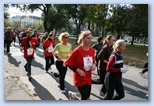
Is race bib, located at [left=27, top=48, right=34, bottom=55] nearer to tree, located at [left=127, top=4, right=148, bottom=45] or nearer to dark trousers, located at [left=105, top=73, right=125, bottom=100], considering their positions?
dark trousers, located at [left=105, top=73, right=125, bottom=100]

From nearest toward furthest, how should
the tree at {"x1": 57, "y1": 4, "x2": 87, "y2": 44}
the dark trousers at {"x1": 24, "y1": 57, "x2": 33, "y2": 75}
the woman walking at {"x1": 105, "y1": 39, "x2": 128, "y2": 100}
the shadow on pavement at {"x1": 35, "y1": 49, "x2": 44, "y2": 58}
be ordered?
the woman walking at {"x1": 105, "y1": 39, "x2": 128, "y2": 100} < the tree at {"x1": 57, "y1": 4, "x2": 87, "y2": 44} < the dark trousers at {"x1": 24, "y1": 57, "x2": 33, "y2": 75} < the shadow on pavement at {"x1": 35, "y1": 49, "x2": 44, "y2": 58}

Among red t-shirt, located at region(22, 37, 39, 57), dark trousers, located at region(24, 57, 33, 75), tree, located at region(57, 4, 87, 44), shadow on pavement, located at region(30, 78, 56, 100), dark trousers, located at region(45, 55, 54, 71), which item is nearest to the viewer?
shadow on pavement, located at region(30, 78, 56, 100)

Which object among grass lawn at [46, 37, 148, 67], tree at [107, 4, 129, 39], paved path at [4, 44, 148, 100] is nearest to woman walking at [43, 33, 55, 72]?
paved path at [4, 44, 148, 100]

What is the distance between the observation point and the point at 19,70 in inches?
158

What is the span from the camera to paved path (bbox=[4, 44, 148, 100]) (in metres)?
A: 3.69

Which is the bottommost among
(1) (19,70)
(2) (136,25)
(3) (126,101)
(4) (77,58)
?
(3) (126,101)

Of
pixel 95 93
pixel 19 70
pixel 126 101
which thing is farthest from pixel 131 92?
pixel 19 70

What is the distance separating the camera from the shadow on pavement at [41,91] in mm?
3656

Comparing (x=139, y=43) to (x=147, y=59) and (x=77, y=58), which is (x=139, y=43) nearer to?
(x=147, y=59)

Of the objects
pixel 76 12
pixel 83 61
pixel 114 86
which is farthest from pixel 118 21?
pixel 83 61

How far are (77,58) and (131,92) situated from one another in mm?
1336

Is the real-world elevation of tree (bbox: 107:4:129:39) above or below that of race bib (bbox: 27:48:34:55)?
above

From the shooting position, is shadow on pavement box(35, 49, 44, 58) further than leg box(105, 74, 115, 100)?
Yes

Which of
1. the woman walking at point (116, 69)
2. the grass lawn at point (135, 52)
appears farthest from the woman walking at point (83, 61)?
the grass lawn at point (135, 52)
